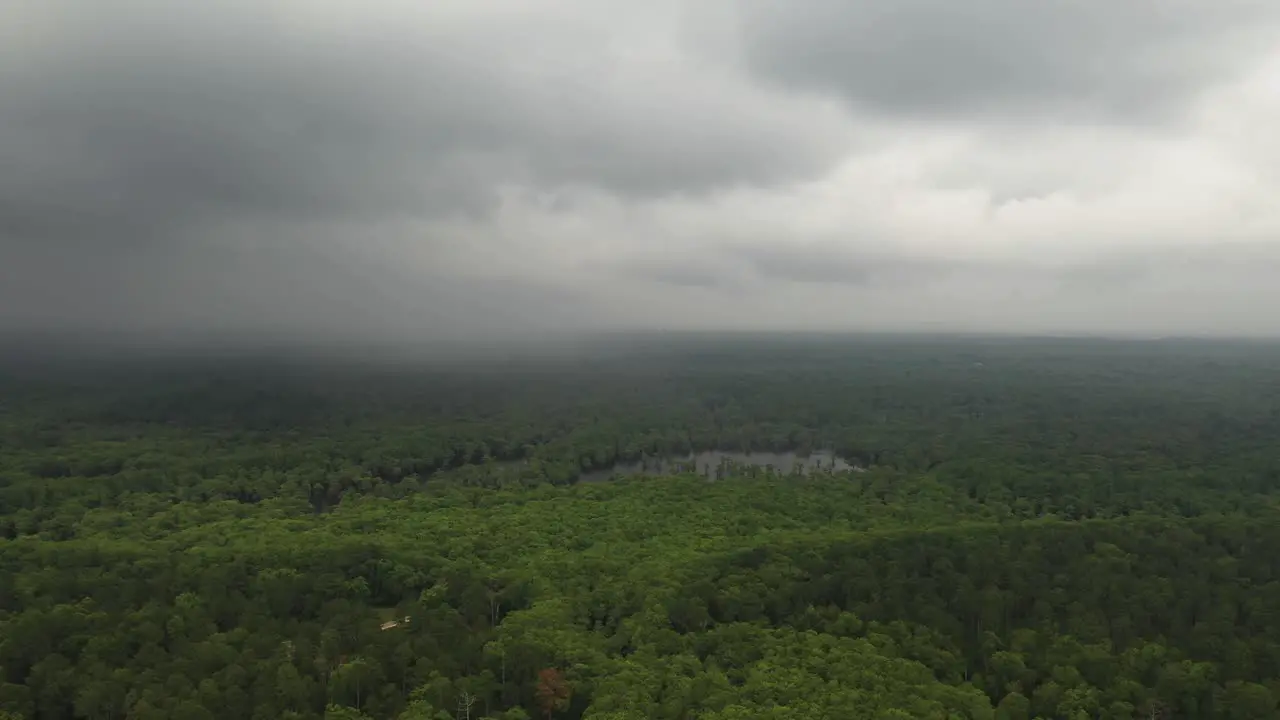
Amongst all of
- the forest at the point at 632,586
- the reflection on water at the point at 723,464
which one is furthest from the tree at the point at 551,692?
→ the reflection on water at the point at 723,464

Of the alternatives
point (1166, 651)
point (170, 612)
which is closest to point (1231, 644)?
point (1166, 651)

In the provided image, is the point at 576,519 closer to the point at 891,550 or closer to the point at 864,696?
the point at 891,550

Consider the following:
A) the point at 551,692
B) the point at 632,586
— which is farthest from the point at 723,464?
the point at 551,692

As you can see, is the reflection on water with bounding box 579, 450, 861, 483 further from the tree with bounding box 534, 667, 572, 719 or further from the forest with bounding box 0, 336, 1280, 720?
the tree with bounding box 534, 667, 572, 719

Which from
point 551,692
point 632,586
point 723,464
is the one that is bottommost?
point 723,464

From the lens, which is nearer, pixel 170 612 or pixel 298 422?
pixel 170 612

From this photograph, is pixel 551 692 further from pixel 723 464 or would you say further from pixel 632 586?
pixel 723 464
